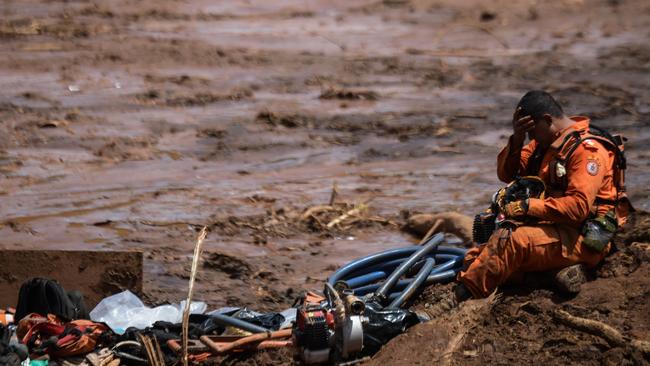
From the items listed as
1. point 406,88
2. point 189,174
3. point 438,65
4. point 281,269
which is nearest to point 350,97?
point 406,88

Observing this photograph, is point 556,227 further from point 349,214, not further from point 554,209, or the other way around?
point 349,214

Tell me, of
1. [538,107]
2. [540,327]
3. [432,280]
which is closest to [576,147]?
[538,107]

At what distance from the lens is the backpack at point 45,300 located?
6.37m

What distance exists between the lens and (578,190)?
5836mm

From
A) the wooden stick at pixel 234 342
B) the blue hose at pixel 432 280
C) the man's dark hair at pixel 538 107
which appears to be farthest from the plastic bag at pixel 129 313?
the man's dark hair at pixel 538 107

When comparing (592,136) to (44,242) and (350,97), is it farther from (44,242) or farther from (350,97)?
(350,97)

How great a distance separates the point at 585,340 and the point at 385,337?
3.42 ft

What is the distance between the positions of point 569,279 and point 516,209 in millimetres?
474

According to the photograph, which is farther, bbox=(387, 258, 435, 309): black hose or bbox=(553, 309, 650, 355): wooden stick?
bbox=(387, 258, 435, 309): black hose

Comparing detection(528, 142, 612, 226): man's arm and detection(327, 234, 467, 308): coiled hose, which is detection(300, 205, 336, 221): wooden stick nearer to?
detection(327, 234, 467, 308): coiled hose

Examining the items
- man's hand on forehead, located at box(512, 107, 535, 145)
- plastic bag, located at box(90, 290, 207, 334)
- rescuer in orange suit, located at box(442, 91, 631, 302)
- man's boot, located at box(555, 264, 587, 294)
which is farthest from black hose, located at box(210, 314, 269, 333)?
man's hand on forehead, located at box(512, 107, 535, 145)

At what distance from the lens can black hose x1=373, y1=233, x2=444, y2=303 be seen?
6.46 meters

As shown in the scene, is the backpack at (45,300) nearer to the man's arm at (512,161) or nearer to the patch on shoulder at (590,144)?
the man's arm at (512,161)

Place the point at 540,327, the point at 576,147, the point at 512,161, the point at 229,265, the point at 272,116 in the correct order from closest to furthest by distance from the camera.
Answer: the point at 540,327 < the point at 576,147 < the point at 512,161 < the point at 229,265 < the point at 272,116
